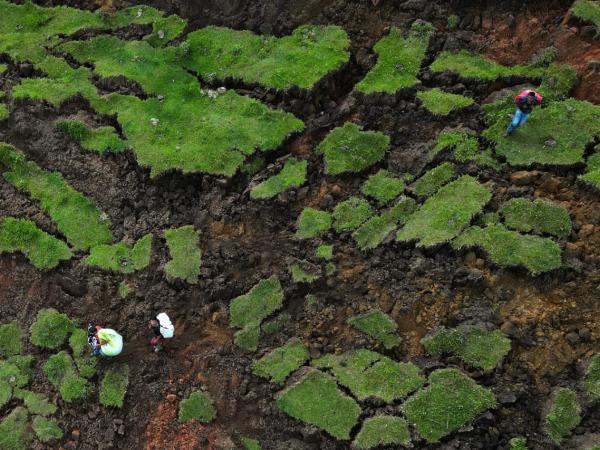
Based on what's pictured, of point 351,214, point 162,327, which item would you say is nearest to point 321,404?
point 162,327

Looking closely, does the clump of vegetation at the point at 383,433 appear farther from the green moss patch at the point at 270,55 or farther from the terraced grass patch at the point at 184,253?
the green moss patch at the point at 270,55

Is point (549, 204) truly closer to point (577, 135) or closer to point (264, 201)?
point (577, 135)

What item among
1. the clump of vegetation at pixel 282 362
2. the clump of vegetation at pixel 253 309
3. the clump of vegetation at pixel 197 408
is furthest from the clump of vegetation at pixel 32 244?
the clump of vegetation at pixel 282 362

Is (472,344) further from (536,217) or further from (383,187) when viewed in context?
(383,187)

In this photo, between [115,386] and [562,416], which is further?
[115,386]

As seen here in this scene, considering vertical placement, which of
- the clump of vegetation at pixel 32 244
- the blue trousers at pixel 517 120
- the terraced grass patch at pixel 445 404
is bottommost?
the clump of vegetation at pixel 32 244

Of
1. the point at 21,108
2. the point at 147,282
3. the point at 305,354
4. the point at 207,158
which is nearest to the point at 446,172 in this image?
the point at 305,354
